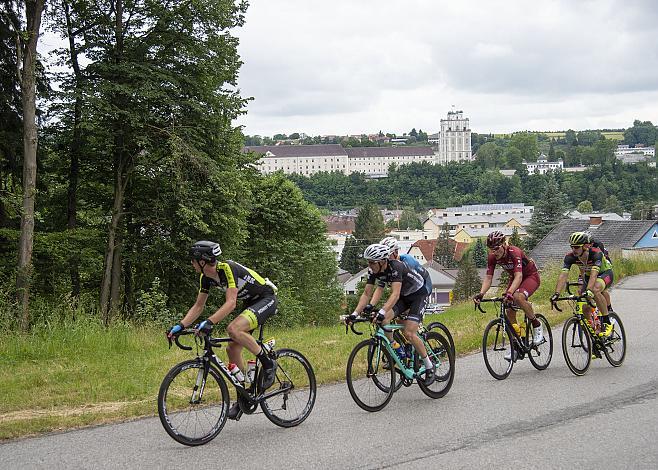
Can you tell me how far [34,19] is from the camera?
19656 millimetres

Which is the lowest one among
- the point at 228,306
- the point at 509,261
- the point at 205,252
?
the point at 228,306

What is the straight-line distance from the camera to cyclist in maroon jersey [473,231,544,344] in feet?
32.5

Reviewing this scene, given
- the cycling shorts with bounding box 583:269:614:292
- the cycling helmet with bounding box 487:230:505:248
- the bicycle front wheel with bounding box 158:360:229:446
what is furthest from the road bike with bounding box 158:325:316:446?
the cycling shorts with bounding box 583:269:614:292

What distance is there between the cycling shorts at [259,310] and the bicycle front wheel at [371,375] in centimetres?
107

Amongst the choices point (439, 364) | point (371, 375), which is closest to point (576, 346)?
point (439, 364)

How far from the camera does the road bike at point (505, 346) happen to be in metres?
9.90

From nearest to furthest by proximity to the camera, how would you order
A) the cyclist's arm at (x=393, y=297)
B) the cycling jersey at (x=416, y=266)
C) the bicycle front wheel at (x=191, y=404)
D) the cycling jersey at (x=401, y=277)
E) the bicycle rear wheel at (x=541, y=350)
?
the bicycle front wheel at (x=191, y=404), the cyclist's arm at (x=393, y=297), the cycling jersey at (x=401, y=277), the cycling jersey at (x=416, y=266), the bicycle rear wheel at (x=541, y=350)

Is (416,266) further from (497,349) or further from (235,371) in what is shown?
(235,371)

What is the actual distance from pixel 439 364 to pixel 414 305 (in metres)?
0.78

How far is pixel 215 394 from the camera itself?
24.1 feet

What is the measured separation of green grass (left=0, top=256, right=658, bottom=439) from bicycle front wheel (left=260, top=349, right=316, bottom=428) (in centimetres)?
146

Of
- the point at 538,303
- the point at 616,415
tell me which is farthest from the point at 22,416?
the point at 538,303

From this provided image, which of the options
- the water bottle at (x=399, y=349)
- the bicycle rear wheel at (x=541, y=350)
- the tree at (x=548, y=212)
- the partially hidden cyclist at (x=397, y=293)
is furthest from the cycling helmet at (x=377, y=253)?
the tree at (x=548, y=212)

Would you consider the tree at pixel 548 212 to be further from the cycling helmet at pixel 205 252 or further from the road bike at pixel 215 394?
the cycling helmet at pixel 205 252
